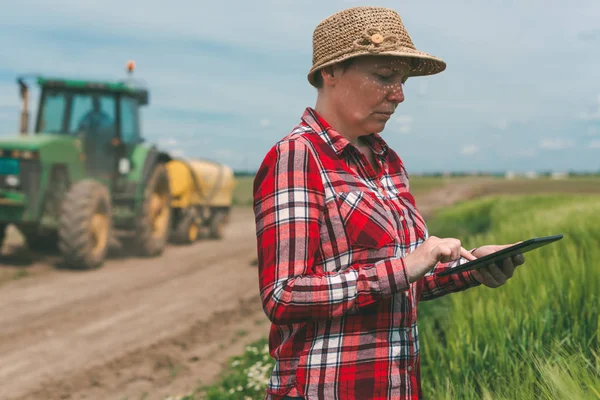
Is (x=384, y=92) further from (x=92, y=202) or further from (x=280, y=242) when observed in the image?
(x=92, y=202)

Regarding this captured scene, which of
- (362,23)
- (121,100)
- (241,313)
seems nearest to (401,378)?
(362,23)

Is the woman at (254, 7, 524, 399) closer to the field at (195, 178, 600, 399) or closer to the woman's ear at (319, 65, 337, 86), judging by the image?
the woman's ear at (319, 65, 337, 86)

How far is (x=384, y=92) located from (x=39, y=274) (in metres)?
7.78

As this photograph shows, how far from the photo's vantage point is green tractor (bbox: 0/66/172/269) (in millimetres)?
8344

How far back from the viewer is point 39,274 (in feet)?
27.2

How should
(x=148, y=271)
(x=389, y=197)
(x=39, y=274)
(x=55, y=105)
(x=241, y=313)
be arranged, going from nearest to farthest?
(x=389, y=197)
(x=241, y=313)
(x=39, y=274)
(x=148, y=271)
(x=55, y=105)

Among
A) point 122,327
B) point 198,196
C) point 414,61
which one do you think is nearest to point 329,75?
point 414,61

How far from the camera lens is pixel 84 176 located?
371 inches

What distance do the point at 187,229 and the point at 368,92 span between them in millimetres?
10728

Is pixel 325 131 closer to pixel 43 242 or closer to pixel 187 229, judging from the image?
pixel 43 242

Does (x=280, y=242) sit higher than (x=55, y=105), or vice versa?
(x=55, y=105)

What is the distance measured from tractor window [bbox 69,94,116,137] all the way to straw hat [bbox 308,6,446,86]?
28.4ft

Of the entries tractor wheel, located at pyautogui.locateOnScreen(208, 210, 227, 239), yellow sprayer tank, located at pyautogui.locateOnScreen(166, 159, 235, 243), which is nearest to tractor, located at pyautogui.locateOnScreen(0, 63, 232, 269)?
yellow sprayer tank, located at pyautogui.locateOnScreen(166, 159, 235, 243)

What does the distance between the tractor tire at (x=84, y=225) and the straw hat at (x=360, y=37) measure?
7.22 m
